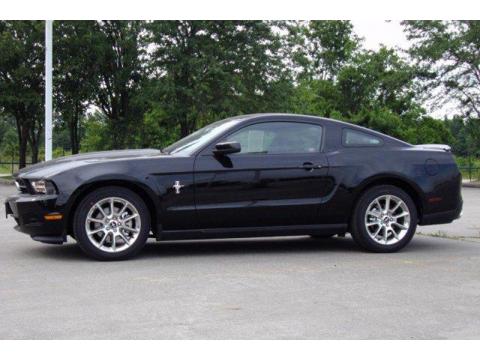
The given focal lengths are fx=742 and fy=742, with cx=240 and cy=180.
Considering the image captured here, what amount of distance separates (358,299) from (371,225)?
258 cm

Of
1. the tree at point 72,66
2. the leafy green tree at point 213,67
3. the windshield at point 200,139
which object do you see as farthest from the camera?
the tree at point 72,66

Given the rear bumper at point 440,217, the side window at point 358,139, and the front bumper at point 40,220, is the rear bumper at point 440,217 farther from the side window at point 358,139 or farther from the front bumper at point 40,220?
the front bumper at point 40,220

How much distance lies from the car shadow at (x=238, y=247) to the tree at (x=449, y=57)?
25359 mm

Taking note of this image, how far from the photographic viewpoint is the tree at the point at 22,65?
105ft

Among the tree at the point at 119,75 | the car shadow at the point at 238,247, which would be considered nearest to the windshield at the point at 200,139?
the car shadow at the point at 238,247

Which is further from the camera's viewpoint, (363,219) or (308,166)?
(363,219)

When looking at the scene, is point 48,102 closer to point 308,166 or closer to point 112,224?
point 112,224

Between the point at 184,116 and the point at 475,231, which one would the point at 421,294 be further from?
the point at 184,116

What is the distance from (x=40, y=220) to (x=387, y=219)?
12.2ft

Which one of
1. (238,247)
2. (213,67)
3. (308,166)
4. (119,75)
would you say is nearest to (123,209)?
(238,247)

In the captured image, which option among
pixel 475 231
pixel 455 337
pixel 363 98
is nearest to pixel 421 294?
pixel 455 337

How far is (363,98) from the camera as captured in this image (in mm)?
56531

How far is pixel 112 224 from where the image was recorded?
746cm

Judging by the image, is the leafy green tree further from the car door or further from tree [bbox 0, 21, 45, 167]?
the car door
